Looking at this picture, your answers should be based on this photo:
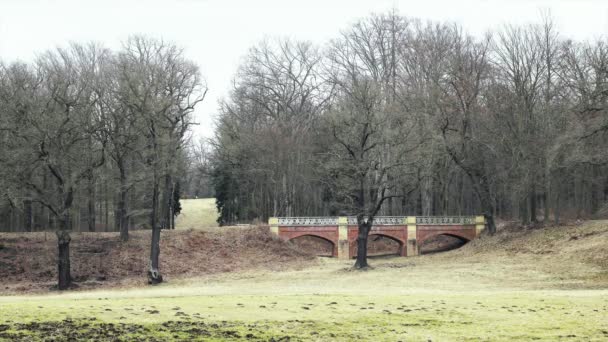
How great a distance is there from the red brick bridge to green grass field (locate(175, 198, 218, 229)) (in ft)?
102

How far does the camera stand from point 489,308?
67.2 ft

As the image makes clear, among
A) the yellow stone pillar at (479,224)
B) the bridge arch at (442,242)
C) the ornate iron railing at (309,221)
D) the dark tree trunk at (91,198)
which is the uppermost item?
the dark tree trunk at (91,198)

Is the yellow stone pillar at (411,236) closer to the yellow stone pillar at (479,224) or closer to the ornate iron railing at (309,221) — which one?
the yellow stone pillar at (479,224)

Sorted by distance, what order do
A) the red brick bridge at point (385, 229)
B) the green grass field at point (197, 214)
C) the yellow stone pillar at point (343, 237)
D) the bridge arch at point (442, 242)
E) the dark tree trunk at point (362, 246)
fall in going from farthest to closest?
the green grass field at point (197, 214), the bridge arch at point (442, 242), the yellow stone pillar at point (343, 237), the red brick bridge at point (385, 229), the dark tree trunk at point (362, 246)

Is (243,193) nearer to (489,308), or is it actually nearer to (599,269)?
(599,269)

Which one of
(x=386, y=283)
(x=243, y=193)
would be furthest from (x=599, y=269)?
(x=243, y=193)

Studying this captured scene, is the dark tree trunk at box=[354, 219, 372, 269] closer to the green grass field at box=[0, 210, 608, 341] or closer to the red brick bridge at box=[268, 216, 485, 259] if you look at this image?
the red brick bridge at box=[268, 216, 485, 259]

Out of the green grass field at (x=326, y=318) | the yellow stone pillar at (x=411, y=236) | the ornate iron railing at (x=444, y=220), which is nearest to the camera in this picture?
the green grass field at (x=326, y=318)

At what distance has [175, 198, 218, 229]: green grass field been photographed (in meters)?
86.0

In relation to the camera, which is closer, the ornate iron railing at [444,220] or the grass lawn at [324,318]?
the grass lawn at [324,318]

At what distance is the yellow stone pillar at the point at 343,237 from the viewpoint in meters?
55.3

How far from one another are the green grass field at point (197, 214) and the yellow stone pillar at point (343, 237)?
31687 mm

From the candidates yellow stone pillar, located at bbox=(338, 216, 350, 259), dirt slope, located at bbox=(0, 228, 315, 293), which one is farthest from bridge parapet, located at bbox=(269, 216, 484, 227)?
dirt slope, located at bbox=(0, 228, 315, 293)

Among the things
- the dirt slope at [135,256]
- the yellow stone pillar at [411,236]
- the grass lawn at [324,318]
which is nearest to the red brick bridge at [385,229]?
the yellow stone pillar at [411,236]
